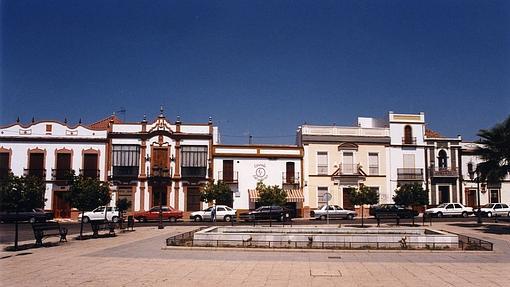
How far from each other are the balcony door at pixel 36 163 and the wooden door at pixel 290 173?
21632mm

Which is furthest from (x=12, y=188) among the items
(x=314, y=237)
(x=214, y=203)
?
(x=214, y=203)

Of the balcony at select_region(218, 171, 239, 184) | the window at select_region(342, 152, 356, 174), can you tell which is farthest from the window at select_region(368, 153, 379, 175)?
the balcony at select_region(218, 171, 239, 184)

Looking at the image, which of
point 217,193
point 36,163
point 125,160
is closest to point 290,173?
point 217,193

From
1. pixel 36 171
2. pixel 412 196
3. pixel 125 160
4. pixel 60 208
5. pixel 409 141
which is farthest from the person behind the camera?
pixel 409 141

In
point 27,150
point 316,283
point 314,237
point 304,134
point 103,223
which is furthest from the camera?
point 304,134

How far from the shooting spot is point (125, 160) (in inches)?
1796

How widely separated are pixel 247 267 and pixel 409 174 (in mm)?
38380

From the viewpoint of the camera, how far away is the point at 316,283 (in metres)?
11.2

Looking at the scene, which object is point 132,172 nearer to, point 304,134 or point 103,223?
point 304,134

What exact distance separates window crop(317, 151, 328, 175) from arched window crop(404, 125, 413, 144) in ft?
26.7

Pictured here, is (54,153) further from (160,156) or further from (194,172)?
(194,172)

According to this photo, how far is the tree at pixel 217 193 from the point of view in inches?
1668

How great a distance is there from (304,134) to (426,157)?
12228 mm

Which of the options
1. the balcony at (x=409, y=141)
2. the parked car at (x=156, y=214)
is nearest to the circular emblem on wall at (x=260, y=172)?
the parked car at (x=156, y=214)
